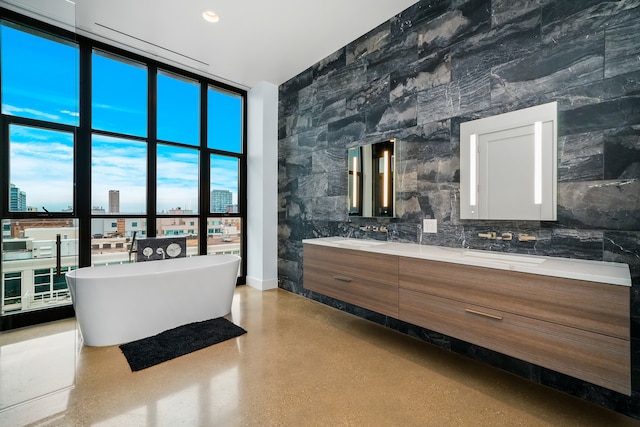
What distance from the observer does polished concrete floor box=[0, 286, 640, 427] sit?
1622 mm

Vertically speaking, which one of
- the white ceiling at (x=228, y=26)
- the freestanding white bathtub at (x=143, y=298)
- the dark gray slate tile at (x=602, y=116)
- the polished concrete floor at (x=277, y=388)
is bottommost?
the polished concrete floor at (x=277, y=388)

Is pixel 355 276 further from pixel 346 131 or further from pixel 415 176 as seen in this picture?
pixel 346 131

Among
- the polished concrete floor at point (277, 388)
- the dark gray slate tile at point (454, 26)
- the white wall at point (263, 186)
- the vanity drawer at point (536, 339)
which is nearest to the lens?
the vanity drawer at point (536, 339)

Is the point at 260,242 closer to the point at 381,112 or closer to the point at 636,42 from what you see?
the point at 381,112

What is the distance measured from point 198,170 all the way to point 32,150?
1.91m

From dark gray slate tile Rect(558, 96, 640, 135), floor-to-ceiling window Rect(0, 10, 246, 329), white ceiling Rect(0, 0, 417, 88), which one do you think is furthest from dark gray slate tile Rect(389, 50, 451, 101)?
floor-to-ceiling window Rect(0, 10, 246, 329)

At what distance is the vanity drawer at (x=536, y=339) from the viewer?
1317mm

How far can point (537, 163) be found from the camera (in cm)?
196

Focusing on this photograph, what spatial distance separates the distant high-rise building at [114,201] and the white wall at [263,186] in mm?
1711

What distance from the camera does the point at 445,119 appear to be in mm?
2467

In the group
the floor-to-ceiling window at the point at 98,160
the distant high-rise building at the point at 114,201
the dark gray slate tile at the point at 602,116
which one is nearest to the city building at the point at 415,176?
the dark gray slate tile at the point at 602,116

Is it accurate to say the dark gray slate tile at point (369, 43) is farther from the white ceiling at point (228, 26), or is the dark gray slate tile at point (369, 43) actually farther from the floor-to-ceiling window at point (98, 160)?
the floor-to-ceiling window at point (98, 160)

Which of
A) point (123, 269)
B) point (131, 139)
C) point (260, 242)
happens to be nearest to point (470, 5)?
point (260, 242)

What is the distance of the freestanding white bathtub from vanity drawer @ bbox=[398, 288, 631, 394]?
7.06 feet
